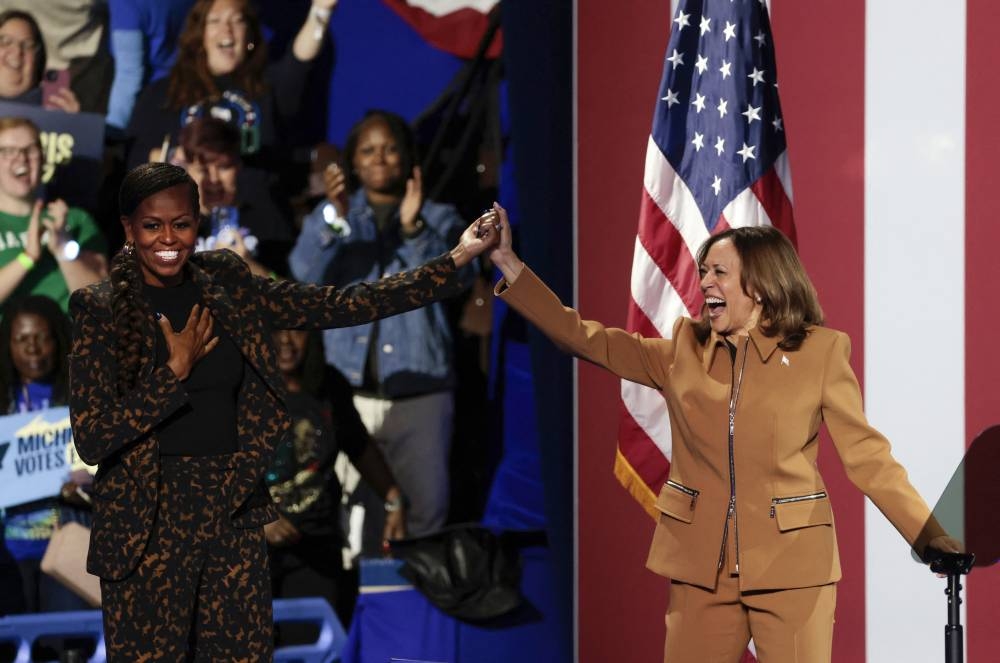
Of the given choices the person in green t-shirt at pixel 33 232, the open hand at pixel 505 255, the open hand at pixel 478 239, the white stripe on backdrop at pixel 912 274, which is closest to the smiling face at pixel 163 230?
the open hand at pixel 478 239

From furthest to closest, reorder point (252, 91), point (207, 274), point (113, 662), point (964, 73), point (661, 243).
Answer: point (252, 91), point (661, 243), point (964, 73), point (207, 274), point (113, 662)

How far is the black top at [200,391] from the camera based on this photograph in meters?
2.35

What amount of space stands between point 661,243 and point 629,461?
635 millimetres

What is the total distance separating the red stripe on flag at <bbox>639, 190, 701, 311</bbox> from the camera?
11.4ft

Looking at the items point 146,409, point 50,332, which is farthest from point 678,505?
point 50,332

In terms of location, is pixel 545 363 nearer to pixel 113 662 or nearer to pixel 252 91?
pixel 252 91

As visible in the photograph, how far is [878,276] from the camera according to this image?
355 centimetres

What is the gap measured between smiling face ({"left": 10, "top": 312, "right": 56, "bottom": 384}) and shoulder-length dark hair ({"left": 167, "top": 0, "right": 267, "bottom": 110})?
36.6 inches

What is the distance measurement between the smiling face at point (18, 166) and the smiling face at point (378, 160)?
3.75ft

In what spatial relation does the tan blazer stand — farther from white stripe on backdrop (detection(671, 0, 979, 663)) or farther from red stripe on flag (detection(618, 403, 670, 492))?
white stripe on backdrop (detection(671, 0, 979, 663))

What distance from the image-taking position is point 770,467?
261 centimetres

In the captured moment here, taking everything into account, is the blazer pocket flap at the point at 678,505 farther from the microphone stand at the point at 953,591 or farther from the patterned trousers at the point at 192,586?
the patterned trousers at the point at 192,586

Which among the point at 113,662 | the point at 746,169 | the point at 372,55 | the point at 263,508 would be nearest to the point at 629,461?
the point at 746,169

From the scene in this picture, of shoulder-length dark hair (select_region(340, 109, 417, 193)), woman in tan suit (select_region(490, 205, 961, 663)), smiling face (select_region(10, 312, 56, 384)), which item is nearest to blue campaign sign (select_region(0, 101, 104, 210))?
smiling face (select_region(10, 312, 56, 384))
